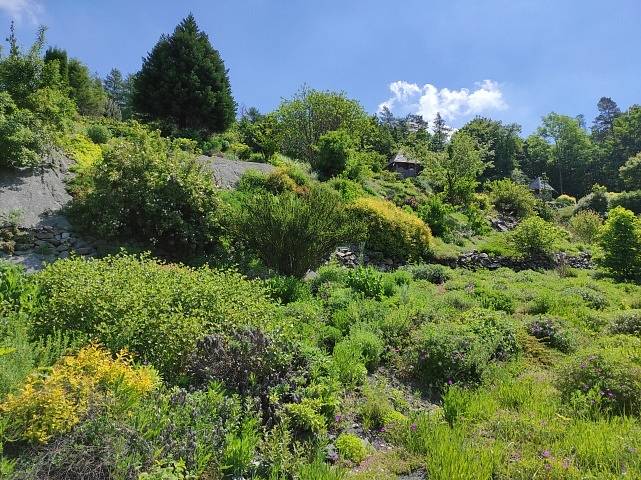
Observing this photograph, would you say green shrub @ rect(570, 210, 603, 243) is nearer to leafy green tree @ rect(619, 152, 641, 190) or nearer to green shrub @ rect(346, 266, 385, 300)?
green shrub @ rect(346, 266, 385, 300)

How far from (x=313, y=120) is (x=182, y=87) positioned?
25.8 feet

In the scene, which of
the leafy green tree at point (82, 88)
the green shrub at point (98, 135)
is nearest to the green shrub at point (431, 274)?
the green shrub at point (98, 135)

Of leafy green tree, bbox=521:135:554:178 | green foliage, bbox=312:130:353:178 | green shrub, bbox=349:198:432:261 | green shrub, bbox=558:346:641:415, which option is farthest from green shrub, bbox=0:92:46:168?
leafy green tree, bbox=521:135:554:178

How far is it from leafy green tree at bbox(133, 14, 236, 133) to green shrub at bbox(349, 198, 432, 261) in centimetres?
1231

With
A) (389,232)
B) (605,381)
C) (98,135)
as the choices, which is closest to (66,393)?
(605,381)

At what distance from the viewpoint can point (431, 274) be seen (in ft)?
38.5

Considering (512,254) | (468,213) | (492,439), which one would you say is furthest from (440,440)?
(468,213)

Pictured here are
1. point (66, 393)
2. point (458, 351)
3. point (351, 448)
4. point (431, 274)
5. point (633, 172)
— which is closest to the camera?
point (66, 393)

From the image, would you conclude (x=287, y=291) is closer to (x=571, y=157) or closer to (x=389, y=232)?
(x=389, y=232)

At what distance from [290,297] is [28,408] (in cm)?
527

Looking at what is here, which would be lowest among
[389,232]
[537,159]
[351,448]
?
[351,448]

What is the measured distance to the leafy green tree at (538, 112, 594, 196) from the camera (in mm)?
56672

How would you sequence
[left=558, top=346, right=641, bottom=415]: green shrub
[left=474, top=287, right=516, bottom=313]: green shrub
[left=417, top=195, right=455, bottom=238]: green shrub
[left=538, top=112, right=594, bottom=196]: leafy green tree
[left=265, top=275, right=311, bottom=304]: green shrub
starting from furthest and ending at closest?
[left=538, top=112, right=594, bottom=196]: leafy green tree
[left=417, top=195, right=455, bottom=238]: green shrub
[left=474, top=287, right=516, bottom=313]: green shrub
[left=265, top=275, right=311, bottom=304]: green shrub
[left=558, top=346, right=641, bottom=415]: green shrub

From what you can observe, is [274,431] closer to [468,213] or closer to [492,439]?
[492,439]
